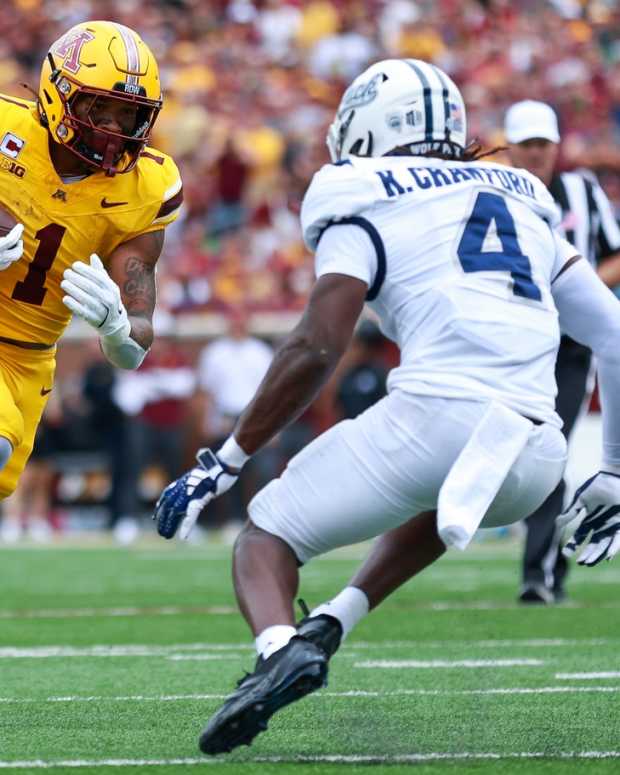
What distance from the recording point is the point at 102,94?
409 cm

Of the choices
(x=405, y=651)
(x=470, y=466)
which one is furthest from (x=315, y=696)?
(x=470, y=466)

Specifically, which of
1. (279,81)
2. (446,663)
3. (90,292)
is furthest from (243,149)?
(90,292)

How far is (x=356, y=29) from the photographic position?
15578 millimetres

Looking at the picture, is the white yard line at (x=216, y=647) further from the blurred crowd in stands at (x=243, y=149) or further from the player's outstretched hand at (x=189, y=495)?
the blurred crowd in stands at (x=243, y=149)

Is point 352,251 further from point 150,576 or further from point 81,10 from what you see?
point 81,10

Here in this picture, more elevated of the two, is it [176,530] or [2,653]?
[176,530]

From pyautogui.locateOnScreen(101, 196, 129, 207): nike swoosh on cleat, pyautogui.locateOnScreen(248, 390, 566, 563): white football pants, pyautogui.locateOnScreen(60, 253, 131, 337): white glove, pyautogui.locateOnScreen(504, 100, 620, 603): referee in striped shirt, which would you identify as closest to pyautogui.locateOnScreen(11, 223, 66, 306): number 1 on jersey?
pyautogui.locateOnScreen(101, 196, 129, 207): nike swoosh on cleat

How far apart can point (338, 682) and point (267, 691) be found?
158cm

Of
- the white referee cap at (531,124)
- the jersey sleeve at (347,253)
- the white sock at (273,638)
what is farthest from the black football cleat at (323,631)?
the white referee cap at (531,124)

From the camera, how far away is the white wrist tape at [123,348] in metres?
3.99

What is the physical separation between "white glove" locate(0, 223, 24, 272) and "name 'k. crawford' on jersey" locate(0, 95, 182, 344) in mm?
240

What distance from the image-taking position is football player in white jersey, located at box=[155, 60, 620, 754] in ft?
10.2

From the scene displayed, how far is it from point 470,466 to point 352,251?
50cm

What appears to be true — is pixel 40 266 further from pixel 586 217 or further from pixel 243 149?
pixel 243 149
